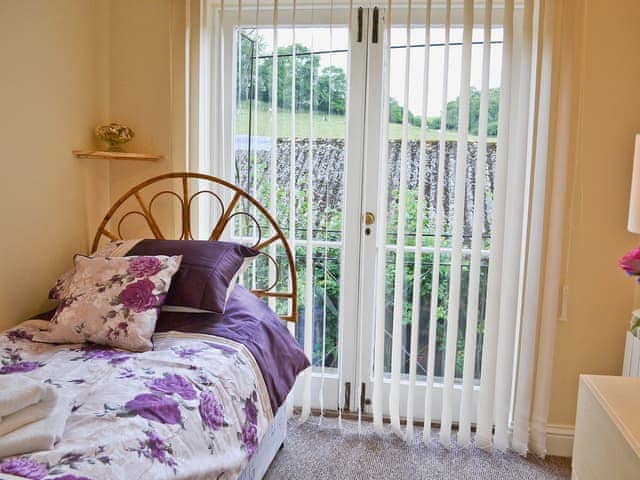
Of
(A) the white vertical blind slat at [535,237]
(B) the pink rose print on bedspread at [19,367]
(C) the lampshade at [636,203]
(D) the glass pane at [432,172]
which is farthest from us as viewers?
(D) the glass pane at [432,172]

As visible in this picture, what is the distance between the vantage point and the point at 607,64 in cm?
253

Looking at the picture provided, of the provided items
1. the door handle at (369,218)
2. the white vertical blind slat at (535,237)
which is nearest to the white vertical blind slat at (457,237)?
the white vertical blind slat at (535,237)

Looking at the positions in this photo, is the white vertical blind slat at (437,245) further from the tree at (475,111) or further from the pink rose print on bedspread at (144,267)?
the pink rose print on bedspread at (144,267)

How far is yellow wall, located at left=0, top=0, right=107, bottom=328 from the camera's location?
7.62 ft

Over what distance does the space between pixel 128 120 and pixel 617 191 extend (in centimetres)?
233

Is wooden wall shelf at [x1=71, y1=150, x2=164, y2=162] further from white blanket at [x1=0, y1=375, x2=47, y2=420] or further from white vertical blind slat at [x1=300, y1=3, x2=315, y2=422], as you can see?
white blanket at [x1=0, y1=375, x2=47, y2=420]

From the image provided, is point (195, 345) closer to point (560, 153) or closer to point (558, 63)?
point (560, 153)

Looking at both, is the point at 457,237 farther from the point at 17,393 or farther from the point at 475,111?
the point at 17,393

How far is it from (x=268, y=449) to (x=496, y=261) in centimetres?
129

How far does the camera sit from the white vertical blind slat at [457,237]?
2.56m

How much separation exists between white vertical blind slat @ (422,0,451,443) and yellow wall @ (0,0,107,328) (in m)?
1.66

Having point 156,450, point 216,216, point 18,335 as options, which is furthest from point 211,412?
point 216,216

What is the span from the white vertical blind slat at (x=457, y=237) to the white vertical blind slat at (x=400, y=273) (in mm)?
219

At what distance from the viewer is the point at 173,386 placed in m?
1.73
